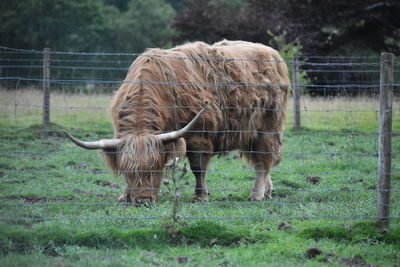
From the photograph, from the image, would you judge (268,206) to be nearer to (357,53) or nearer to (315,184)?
(315,184)

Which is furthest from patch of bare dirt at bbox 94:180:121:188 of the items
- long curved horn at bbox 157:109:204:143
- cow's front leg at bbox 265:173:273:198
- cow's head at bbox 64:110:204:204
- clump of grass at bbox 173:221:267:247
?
clump of grass at bbox 173:221:267:247

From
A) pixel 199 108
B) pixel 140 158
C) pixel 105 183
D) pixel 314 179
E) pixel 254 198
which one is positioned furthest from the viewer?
pixel 314 179

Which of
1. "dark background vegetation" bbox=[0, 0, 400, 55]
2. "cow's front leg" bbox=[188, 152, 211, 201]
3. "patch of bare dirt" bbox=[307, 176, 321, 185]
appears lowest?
"patch of bare dirt" bbox=[307, 176, 321, 185]

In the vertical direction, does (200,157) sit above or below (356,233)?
above

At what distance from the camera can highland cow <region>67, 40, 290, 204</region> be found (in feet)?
20.8

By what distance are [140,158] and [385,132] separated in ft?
8.96

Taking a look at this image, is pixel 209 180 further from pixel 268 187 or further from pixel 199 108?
pixel 199 108

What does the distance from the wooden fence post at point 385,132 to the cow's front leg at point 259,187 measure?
230 cm

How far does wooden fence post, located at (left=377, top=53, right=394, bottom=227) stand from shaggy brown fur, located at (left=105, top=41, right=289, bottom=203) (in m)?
1.43

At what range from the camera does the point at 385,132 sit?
18.1ft

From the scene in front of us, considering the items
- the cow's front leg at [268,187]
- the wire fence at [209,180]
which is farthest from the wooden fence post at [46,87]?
the cow's front leg at [268,187]

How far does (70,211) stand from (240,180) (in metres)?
3.50

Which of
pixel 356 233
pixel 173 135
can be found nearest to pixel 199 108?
pixel 173 135

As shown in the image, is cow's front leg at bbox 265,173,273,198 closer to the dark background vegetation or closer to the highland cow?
the highland cow
